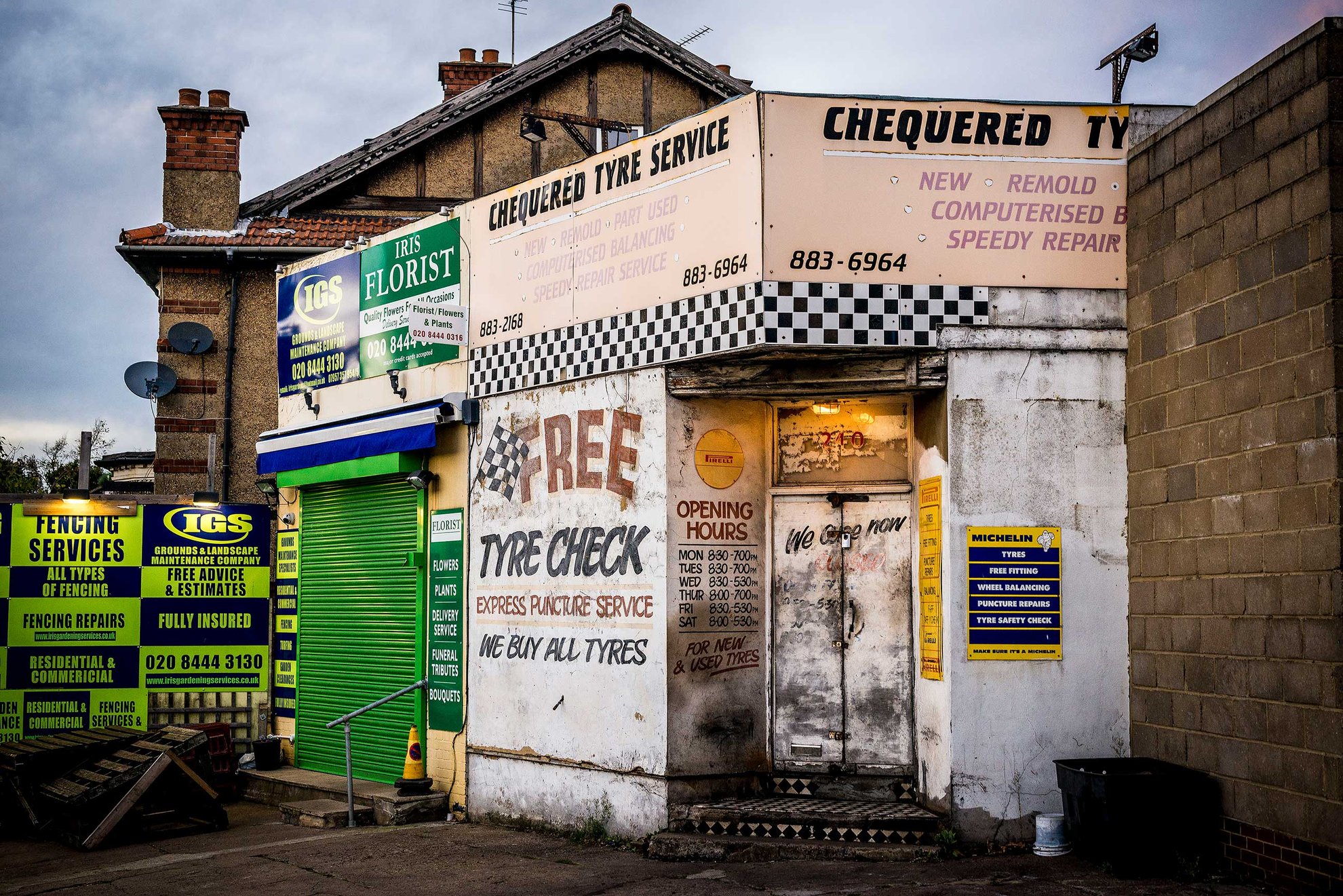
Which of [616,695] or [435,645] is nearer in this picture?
[616,695]

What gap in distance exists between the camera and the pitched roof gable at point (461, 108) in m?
18.5

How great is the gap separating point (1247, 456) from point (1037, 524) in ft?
5.04

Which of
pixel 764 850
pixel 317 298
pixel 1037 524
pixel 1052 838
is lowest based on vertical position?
pixel 764 850

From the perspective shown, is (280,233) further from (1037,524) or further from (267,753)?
(1037,524)

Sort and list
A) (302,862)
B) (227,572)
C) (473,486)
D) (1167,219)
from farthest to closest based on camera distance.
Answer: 1. (227,572)
2. (473,486)
3. (302,862)
4. (1167,219)

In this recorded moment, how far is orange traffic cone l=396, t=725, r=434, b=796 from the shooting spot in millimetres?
10867

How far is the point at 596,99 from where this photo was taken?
63.6ft

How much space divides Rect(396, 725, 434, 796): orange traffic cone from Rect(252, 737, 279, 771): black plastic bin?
2749 millimetres

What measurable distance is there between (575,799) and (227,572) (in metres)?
5.92

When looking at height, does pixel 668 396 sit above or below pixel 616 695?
above

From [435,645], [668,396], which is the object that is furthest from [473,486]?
[668,396]

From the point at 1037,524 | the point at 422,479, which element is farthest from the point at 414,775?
the point at 1037,524

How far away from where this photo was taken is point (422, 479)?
11336 mm

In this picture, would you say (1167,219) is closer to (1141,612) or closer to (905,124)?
(905,124)
